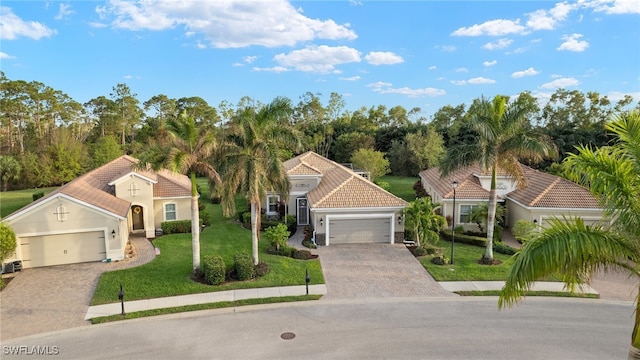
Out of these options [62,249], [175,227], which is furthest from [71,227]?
[175,227]

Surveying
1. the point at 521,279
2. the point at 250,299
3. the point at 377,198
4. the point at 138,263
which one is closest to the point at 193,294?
the point at 250,299

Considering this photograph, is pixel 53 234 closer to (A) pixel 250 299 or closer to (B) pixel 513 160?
(A) pixel 250 299

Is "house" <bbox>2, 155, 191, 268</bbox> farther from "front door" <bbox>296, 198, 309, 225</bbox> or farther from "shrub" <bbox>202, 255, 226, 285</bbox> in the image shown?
"front door" <bbox>296, 198, 309, 225</bbox>

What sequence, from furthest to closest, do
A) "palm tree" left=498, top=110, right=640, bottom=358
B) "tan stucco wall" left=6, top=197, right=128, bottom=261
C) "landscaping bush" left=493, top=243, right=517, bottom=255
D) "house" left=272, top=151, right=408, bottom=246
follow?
1. "house" left=272, top=151, right=408, bottom=246
2. "landscaping bush" left=493, top=243, right=517, bottom=255
3. "tan stucco wall" left=6, top=197, right=128, bottom=261
4. "palm tree" left=498, top=110, right=640, bottom=358

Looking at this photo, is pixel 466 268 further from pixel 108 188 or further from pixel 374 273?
pixel 108 188

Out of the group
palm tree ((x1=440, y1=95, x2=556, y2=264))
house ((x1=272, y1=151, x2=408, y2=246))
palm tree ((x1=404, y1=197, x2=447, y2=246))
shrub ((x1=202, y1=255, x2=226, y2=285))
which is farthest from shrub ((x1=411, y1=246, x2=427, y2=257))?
shrub ((x1=202, y1=255, x2=226, y2=285))
